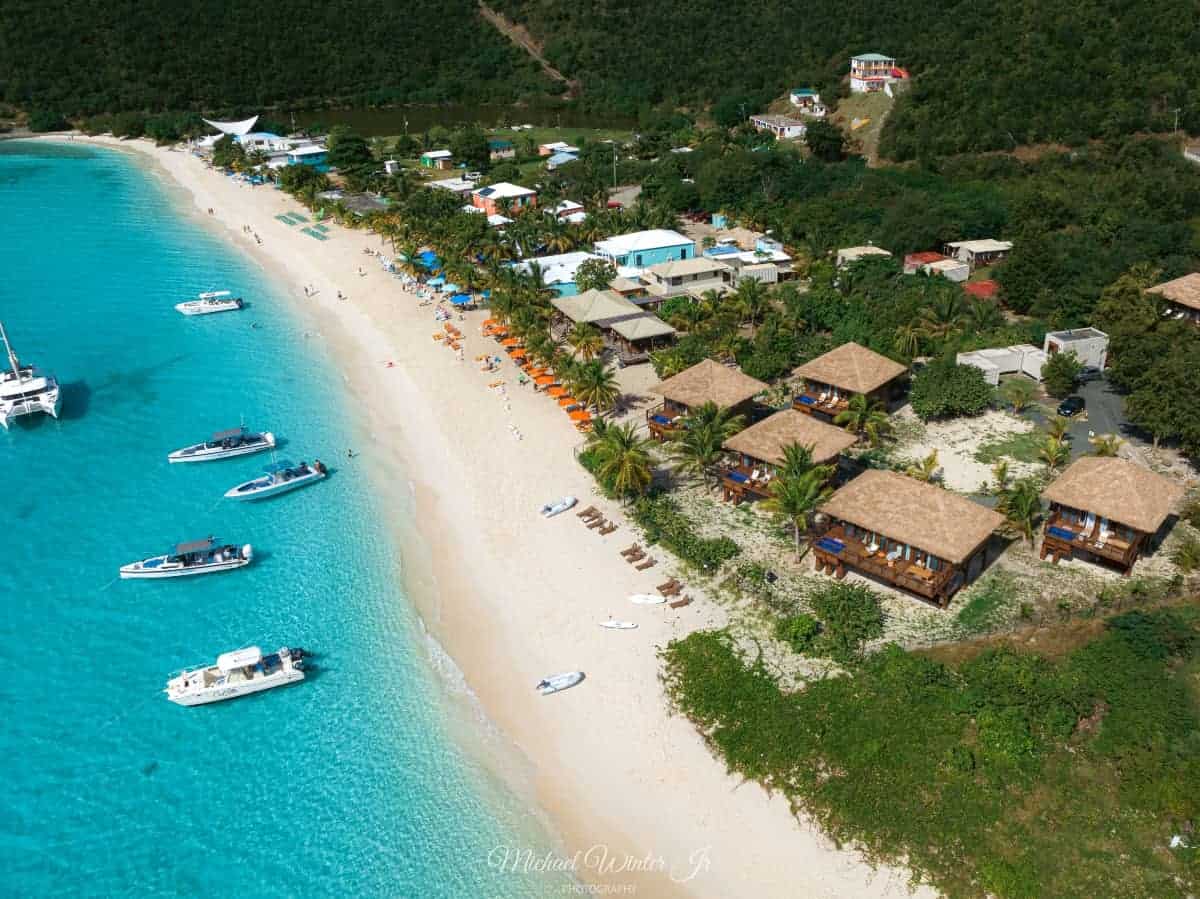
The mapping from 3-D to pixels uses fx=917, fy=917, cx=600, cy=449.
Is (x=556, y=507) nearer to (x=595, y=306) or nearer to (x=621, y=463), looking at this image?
(x=621, y=463)

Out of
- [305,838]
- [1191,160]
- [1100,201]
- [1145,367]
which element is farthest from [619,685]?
[1191,160]

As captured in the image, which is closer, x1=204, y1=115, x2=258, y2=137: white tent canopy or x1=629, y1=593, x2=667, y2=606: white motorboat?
x1=629, y1=593, x2=667, y2=606: white motorboat

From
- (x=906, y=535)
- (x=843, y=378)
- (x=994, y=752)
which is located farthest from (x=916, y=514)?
(x=843, y=378)

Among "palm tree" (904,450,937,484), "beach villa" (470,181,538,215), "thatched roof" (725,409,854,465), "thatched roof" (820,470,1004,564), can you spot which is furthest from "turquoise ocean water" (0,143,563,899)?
"beach villa" (470,181,538,215)

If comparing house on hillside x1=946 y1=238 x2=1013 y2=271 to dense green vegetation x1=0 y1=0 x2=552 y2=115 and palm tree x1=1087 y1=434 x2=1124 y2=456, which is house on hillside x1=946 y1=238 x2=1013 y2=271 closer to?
palm tree x1=1087 y1=434 x2=1124 y2=456

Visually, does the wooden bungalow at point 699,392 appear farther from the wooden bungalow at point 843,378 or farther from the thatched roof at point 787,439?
the thatched roof at point 787,439

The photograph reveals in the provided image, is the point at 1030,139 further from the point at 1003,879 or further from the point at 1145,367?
the point at 1003,879
